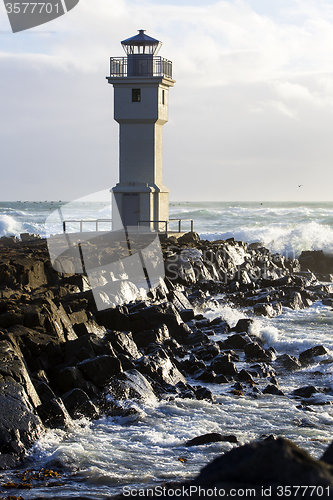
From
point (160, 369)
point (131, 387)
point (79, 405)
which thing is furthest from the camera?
point (160, 369)

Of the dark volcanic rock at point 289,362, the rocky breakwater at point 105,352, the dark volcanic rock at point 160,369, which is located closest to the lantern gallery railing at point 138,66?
the rocky breakwater at point 105,352

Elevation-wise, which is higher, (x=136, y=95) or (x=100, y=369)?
(x=136, y=95)

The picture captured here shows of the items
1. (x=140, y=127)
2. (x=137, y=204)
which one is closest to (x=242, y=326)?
(x=137, y=204)

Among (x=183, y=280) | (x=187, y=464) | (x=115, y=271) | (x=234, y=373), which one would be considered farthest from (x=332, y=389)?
(x=183, y=280)

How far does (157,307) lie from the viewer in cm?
998

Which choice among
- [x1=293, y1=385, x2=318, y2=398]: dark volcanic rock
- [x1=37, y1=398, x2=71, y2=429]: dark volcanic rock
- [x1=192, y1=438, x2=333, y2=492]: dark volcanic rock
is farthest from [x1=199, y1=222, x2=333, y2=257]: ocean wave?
[x1=192, y1=438, x2=333, y2=492]: dark volcanic rock

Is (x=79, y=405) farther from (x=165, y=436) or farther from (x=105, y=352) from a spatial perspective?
(x=105, y=352)

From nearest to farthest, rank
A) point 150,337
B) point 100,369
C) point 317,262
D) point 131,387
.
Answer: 1. point 131,387
2. point 100,369
3. point 150,337
4. point 317,262

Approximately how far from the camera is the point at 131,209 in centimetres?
1872

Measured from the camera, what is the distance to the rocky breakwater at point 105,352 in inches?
219

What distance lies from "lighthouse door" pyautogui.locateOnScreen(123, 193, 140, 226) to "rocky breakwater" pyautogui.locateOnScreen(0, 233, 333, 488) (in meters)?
5.46

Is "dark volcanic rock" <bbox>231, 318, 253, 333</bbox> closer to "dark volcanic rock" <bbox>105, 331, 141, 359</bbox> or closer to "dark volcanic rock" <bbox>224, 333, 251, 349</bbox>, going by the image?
"dark volcanic rock" <bbox>224, 333, 251, 349</bbox>

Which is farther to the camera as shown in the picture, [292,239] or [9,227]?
[9,227]

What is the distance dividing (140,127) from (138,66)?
2.14 meters
